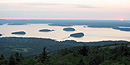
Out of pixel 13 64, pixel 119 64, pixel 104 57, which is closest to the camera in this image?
pixel 119 64

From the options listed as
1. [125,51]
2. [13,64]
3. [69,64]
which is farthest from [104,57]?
[13,64]

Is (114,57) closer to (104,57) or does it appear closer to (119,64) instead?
(104,57)

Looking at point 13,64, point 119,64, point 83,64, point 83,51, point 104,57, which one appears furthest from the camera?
point 83,51

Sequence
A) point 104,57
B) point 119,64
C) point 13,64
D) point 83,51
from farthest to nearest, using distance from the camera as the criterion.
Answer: point 83,51, point 13,64, point 104,57, point 119,64

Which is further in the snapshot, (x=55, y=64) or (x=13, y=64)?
(x=13, y=64)

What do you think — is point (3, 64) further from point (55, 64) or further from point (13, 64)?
point (55, 64)

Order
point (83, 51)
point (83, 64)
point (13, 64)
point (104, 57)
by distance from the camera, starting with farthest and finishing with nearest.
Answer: point (83, 51), point (13, 64), point (104, 57), point (83, 64)

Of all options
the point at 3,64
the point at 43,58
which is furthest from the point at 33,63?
the point at 3,64

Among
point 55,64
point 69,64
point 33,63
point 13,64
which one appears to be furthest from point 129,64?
point 13,64

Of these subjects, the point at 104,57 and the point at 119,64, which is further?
the point at 104,57
